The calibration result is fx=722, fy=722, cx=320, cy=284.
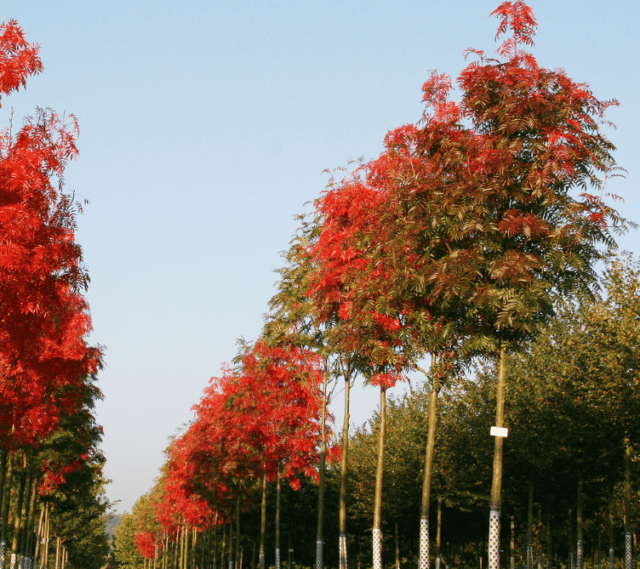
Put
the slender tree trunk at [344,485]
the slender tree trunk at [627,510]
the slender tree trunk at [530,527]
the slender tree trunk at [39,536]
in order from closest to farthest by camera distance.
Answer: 1. the slender tree trunk at [344,485]
2. the slender tree trunk at [627,510]
3. the slender tree trunk at [530,527]
4. the slender tree trunk at [39,536]

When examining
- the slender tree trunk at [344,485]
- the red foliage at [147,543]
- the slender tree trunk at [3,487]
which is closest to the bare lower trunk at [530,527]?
the slender tree trunk at [344,485]

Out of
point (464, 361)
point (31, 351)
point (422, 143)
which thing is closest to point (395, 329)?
point (464, 361)

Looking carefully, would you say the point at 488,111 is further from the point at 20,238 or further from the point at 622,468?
the point at 622,468

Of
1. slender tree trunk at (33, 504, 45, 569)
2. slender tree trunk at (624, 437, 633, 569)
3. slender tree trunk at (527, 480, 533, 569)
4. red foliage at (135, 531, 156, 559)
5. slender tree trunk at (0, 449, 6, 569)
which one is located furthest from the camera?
red foliage at (135, 531, 156, 559)

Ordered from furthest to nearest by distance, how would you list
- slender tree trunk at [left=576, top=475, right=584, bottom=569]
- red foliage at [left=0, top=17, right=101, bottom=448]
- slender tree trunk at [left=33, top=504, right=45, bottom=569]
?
slender tree trunk at [left=33, top=504, right=45, bottom=569] → slender tree trunk at [left=576, top=475, right=584, bottom=569] → red foliage at [left=0, top=17, right=101, bottom=448]

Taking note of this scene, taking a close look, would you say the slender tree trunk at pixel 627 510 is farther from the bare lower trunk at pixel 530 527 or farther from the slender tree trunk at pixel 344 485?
the slender tree trunk at pixel 344 485

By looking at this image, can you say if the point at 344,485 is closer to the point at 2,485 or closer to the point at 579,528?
the point at 2,485

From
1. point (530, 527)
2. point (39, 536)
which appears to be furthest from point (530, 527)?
point (39, 536)

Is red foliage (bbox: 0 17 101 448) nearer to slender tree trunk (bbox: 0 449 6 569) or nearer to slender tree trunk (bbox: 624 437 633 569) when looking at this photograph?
slender tree trunk (bbox: 0 449 6 569)

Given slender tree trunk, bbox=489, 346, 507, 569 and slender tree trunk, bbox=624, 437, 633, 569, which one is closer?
slender tree trunk, bbox=489, 346, 507, 569

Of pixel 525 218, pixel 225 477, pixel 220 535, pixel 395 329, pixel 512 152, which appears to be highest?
pixel 512 152

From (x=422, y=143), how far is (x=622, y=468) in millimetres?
20488

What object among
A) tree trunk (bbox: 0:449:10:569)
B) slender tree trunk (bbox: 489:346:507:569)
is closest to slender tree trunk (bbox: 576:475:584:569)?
slender tree trunk (bbox: 489:346:507:569)

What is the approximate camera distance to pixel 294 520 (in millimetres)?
54312
